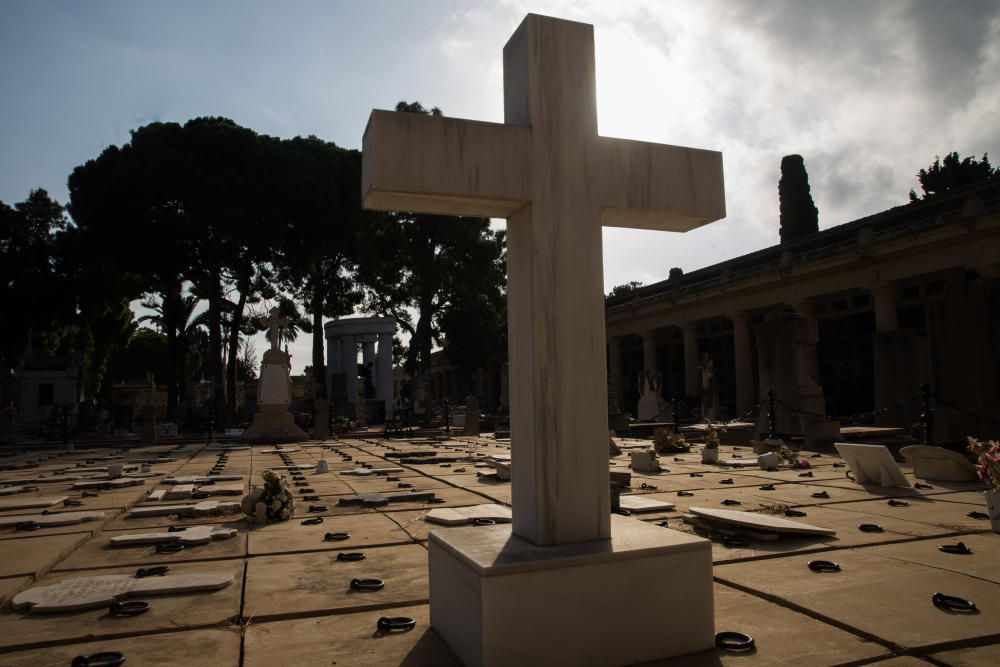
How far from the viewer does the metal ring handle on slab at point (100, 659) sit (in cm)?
281

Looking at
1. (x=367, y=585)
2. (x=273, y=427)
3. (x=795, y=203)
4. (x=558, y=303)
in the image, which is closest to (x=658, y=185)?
(x=558, y=303)

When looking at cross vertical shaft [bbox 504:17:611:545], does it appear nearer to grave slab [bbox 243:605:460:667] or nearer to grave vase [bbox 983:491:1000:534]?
grave slab [bbox 243:605:460:667]

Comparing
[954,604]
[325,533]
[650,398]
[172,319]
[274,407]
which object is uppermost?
[172,319]

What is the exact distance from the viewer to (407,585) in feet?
13.4

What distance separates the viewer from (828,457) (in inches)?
492

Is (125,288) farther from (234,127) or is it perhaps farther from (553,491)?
(553,491)

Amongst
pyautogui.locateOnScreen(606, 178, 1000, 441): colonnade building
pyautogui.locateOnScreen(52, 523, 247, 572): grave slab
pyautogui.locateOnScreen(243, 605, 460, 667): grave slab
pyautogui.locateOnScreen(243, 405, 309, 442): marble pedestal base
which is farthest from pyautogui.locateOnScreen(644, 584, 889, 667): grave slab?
pyautogui.locateOnScreen(243, 405, 309, 442): marble pedestal base

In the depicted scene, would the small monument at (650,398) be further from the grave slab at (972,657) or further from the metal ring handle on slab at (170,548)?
the grave slab at (972,657)

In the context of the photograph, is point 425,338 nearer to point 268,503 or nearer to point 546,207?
point 268,503

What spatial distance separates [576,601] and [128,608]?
253 cm

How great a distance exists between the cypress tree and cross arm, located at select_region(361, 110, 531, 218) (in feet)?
148

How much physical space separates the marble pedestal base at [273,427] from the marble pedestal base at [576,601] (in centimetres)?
2044

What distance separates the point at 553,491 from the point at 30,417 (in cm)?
4060

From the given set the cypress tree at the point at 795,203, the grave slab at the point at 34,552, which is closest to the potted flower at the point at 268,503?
the grave slab at the point at 34,552
